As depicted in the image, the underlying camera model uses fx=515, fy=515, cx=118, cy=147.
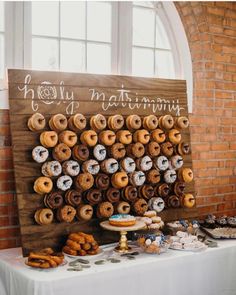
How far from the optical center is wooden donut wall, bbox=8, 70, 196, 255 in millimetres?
3422

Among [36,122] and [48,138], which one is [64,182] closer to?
[48,138]

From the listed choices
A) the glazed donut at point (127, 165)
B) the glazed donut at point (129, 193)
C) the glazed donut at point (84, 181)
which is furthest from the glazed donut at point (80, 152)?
the glazed donut at point (129, 193)

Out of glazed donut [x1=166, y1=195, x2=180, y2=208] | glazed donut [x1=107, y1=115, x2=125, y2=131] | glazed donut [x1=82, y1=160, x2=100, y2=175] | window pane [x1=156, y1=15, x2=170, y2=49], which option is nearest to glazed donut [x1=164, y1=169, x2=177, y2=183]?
glazed donut [x1=166, y1=195, x2=180, y2=208]

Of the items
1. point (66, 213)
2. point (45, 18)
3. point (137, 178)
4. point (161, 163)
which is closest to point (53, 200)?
point (66, 213)

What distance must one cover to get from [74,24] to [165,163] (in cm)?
128

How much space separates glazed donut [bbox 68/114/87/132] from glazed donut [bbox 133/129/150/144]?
0.47 m

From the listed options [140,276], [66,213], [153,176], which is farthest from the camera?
[153,176]

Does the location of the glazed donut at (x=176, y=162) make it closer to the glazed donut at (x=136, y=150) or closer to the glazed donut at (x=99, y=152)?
the glazed donut at (x=136, y=150)

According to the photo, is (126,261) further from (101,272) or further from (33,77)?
(33,77)

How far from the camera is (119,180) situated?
3732 millimetres

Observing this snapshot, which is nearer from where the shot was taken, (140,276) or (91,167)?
(140,276)

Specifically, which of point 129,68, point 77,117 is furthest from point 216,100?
point 77,117

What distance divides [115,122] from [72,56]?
614mm

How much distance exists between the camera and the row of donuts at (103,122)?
3455 mm
